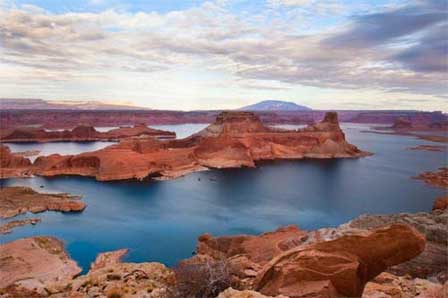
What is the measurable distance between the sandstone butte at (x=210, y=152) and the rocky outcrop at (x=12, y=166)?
114 cm

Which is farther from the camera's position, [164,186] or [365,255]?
[164,186]

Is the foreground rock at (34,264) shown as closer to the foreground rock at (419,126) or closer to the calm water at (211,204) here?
the calm water at (211,204)

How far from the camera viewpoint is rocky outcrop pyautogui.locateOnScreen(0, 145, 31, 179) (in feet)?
191

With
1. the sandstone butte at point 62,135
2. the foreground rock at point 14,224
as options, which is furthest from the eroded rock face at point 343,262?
the sandstone butte at point 62,135

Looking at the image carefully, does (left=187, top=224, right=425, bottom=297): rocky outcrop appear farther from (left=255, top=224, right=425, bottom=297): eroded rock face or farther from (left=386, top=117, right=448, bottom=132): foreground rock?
(left=386, top=117, right=448, bottom=132): foreground rock

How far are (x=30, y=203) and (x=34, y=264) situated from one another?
17590 millimetres

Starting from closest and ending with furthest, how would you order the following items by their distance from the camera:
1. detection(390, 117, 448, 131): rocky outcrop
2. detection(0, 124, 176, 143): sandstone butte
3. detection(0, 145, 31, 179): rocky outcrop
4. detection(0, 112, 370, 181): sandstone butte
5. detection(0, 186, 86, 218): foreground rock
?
detection(0, 186, 86, 218): foreground rock, detection(0, 145, 31, 179): rocky outcrop, detection(0, 112, 370, 181): sandstone butte, detection(0, 124, 176, 143): sandstone butte, detection(390, 117, 448, 131): rocky outcrop

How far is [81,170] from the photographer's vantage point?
6031cm

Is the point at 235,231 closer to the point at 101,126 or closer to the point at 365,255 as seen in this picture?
the point at 365,255

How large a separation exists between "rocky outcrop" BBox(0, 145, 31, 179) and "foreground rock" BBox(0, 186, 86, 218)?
52.9ft

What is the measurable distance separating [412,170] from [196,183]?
36.3 meters

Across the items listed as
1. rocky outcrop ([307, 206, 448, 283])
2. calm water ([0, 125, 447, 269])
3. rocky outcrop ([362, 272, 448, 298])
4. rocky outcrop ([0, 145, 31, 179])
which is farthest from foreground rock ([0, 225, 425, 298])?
rocky outcrop ([0, 145, 31, 179])

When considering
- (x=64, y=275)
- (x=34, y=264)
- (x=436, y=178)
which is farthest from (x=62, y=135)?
(x=64, y=275)

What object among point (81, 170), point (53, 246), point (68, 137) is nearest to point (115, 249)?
point (53, 246)
